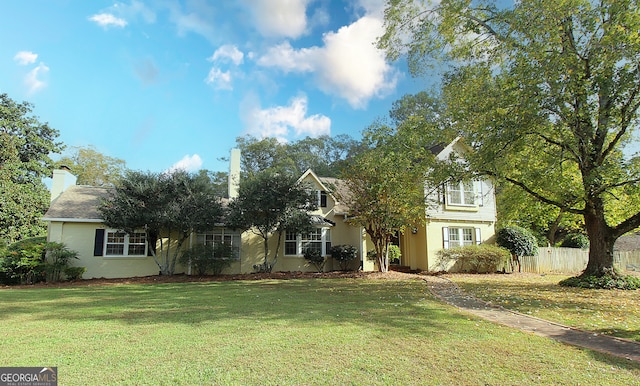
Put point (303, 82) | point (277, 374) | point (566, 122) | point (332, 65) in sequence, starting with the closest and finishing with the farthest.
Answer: point (277, 374) < point (566, 122) < point (332, 65) < point (303, 82)

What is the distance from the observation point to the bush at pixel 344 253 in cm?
1873

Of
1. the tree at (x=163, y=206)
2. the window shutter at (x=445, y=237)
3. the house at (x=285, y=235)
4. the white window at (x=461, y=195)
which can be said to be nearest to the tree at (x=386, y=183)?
the house at (x=285, y=235)

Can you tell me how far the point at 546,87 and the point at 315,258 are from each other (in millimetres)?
12664

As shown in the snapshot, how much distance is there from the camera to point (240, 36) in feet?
48.5

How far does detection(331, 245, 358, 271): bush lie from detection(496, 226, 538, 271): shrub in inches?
321

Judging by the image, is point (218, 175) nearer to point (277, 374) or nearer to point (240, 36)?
point (240, 36)

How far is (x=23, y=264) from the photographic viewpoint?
14.0 m

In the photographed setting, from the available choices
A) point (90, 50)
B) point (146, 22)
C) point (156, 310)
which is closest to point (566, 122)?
point (156, 310)

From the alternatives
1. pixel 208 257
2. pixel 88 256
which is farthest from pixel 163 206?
pixel 88 256

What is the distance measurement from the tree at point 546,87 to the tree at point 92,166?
34182 millimetres

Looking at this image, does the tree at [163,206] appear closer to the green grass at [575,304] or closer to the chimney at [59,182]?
the chimney at [59,182]

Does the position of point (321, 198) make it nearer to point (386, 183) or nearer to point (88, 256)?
point (386, 183)

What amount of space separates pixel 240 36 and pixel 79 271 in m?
12.3

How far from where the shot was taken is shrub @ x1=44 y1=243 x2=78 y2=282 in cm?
1483
